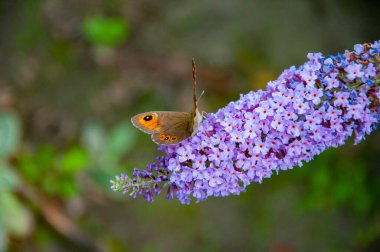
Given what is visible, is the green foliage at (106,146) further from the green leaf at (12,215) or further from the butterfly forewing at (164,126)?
the butterfly forewing at (164,126)

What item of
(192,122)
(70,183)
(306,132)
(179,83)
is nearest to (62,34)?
(179,83)

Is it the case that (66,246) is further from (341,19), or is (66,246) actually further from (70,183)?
(341,19)

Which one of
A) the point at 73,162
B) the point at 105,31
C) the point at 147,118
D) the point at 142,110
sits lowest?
the point at 147,118

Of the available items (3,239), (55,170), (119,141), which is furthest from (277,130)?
(3,239)

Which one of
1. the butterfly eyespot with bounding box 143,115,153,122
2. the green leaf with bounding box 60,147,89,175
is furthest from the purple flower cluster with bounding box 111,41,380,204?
the green leaf with bounding box 60,147,89,175

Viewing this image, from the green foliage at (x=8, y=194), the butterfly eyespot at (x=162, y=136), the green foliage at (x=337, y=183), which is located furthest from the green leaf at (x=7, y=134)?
the green foliage at (x=337, y=183)

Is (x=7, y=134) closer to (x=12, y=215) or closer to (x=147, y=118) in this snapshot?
(x=12, y=215)

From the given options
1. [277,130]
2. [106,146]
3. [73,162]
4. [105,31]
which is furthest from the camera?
[105,31]
